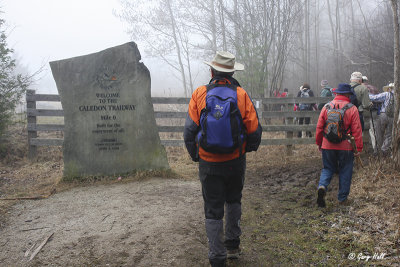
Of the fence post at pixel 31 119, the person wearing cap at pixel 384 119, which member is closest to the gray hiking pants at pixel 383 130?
the person wearing cap at pixel 384 119

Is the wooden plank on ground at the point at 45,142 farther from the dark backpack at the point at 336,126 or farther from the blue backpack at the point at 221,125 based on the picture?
the dark backpack at the point at 336,126

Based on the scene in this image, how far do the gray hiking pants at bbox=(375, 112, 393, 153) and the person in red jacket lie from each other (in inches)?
142

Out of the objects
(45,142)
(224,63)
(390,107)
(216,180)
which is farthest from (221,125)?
(45,142)

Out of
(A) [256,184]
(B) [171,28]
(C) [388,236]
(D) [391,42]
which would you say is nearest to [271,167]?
(A) [256,184]

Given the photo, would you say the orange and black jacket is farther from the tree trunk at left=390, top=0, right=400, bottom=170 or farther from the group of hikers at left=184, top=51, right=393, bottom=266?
the tree trunk at left=390, top=0, right=400, bottom=170

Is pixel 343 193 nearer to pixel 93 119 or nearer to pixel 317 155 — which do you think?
pixel 317 155

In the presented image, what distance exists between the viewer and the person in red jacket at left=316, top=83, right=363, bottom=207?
4.21 metres

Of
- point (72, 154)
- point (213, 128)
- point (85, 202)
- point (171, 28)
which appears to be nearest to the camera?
point (213, 128)

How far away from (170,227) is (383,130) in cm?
622

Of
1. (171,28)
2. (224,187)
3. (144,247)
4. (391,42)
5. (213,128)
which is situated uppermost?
(171,28)

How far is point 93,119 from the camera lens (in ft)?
19.3

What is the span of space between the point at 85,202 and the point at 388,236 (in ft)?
13.6

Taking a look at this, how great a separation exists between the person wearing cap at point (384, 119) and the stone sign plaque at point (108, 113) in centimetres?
534

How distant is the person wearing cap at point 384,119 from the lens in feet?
23.6
